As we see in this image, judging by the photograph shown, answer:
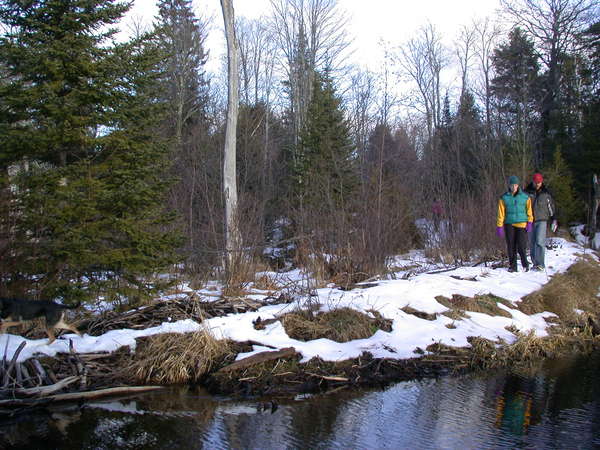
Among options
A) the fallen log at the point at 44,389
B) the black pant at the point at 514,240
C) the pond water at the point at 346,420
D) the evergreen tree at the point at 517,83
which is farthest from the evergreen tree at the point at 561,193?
the fallen log at the point at 44,389

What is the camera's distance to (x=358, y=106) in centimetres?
2727

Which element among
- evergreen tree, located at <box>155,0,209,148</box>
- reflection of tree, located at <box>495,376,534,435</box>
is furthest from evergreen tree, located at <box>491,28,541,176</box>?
reflection of tree, located at <box>495,376,534,435</box>

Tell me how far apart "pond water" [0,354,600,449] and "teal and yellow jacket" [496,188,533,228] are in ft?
14.3

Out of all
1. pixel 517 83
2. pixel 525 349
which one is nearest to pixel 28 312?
pixel 525 349

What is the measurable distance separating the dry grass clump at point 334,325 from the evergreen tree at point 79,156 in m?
2.50

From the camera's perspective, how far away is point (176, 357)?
710 cm

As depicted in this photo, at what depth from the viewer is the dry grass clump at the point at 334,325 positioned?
7895mm

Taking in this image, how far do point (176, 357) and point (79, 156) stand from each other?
12.4ft

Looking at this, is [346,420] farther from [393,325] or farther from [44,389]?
[44,389]

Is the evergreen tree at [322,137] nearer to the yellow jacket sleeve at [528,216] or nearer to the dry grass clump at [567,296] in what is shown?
the yellow jacket sleeve at [528,216]

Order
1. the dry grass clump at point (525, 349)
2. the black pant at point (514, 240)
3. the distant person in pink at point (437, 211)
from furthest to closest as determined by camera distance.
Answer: the distant person in pink at point (437, 211)
the black pant at point (514, 240)
the dry grass clump at point (525, 349)

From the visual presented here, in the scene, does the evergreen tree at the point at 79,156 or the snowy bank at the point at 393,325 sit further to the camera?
the evergreen tree at the point at 79,156

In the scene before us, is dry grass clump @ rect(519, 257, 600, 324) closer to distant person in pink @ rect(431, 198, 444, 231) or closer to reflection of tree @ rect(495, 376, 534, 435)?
reflection of tree @ rect(495, 376, 534, 435)

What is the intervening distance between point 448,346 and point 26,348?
5774 mm
